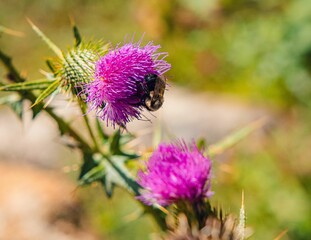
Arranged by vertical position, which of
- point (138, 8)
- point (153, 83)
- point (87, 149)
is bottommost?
point (153, 83)

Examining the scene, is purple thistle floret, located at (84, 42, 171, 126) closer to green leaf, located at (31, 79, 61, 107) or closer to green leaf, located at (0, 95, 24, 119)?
green leaf, located at (31, 79, 61, 107)

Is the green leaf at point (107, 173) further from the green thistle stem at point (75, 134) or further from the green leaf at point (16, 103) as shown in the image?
the green leaf at point (16, 103)

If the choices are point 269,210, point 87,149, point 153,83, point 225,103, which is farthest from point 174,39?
point 153,83

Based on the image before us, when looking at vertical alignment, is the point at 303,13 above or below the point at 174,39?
below

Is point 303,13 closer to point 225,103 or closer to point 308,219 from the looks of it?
point 225,103

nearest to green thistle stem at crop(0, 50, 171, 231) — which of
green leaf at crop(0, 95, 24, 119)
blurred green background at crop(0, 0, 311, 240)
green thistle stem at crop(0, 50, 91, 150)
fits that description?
green thistle stem at crop(0, 50, 91, 150)

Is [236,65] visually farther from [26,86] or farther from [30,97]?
[26,86]
